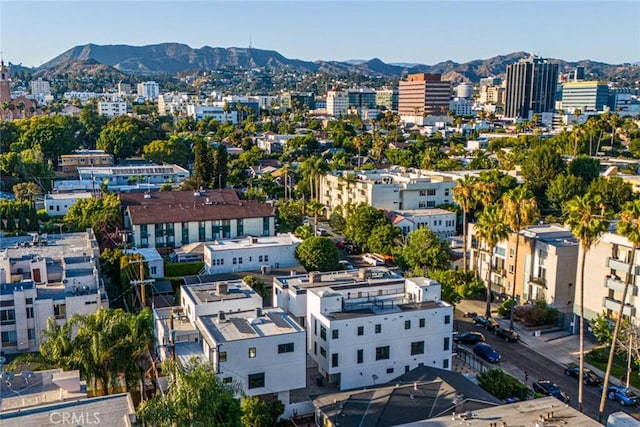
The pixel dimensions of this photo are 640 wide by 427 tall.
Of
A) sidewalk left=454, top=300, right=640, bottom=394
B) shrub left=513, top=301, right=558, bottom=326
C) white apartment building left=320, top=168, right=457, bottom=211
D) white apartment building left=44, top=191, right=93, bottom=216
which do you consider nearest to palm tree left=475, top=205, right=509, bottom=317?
shrub left=513, top=301, right=558, bottom=326

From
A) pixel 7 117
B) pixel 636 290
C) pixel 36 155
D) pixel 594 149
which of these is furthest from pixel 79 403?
pixel 7 117

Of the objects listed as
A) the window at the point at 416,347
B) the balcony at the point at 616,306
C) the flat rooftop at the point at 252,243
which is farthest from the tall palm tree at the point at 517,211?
the flat rooftop at the point at 252,243

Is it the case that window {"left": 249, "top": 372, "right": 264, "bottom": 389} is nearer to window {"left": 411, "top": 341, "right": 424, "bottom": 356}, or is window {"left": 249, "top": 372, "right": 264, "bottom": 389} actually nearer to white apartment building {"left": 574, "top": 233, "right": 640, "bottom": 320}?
window {"left": 411, "top": 341, "right": 424, "bottom": 356}

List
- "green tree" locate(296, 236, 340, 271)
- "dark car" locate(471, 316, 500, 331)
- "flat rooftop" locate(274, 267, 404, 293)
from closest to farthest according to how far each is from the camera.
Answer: "flat rooftop" locate(274, 267, 404, 293) → "dark car" locate(471, 316, 500, 331) → "green tree" locate(296, 236, 340, 271)

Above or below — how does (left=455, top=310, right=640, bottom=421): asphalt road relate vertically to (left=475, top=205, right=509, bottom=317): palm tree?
below

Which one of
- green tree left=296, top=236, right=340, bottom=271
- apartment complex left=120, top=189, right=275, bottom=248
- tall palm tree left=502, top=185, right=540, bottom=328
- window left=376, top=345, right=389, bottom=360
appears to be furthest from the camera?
apartment complex left=120, top=189, right=275, bottom=248

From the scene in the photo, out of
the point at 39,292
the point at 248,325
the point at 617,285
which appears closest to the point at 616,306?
the point at 617,285

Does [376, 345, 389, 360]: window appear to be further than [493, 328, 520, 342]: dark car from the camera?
No

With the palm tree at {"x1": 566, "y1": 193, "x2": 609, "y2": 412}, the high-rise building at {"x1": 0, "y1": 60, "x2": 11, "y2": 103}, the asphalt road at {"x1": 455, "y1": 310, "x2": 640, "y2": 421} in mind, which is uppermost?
the high-rise building at {"x1": 0, "y1": 60, "x2": 11, "y2": 103}
